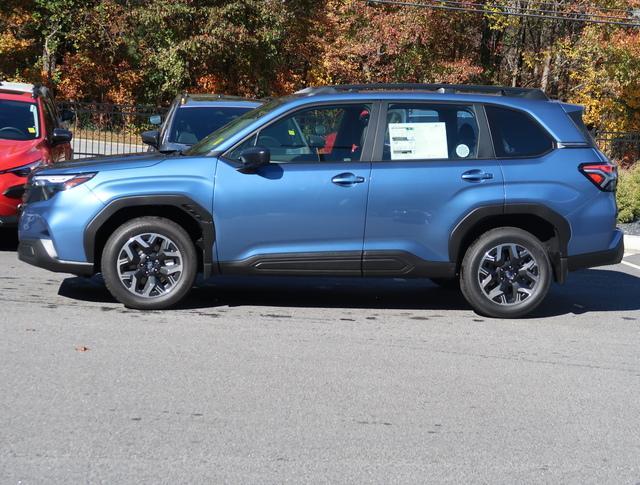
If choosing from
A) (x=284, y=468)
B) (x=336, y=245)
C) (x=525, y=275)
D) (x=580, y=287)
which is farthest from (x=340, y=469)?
(x=580, y=287)

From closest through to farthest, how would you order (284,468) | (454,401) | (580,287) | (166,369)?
(284,468) → (454,401) → (166,369) → (580,287)

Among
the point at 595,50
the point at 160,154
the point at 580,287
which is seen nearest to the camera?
the point at 160,154

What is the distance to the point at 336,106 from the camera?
26.9 feet

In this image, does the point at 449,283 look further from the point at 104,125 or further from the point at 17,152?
the point at 104,125

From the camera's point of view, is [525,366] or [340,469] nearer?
[340,469]

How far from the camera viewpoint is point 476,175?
26.4 feet

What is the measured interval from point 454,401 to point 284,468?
154cm

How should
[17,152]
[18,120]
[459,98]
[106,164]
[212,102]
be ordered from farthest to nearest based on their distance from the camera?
[212,102] < [18,120] < [17,152] < [459,98] < [106,164]

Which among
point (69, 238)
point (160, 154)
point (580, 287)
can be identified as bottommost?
point (580, 287)

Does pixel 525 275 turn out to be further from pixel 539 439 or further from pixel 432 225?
pixel 539 439

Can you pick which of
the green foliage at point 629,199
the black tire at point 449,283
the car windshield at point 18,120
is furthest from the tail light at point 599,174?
the green foliage at point 629,199

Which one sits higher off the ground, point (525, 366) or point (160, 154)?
point (160, 154)

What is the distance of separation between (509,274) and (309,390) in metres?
2.82

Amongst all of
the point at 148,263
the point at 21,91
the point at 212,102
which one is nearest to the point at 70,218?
the point at 148,263
